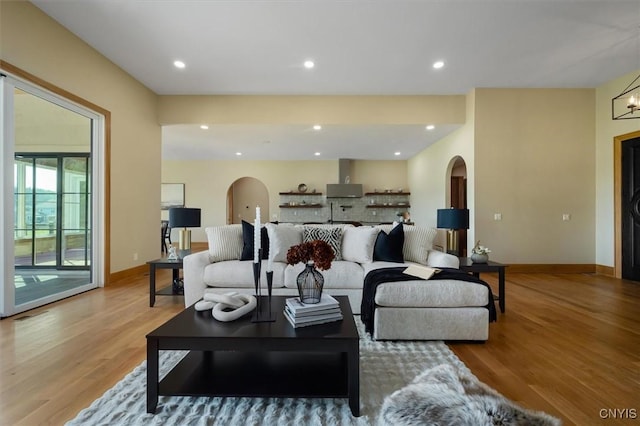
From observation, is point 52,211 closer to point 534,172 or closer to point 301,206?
point 301,206

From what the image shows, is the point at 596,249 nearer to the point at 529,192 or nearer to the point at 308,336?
the point at 529,192

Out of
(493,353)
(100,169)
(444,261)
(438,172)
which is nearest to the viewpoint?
(493,353)

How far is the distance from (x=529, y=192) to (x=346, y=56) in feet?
12.5

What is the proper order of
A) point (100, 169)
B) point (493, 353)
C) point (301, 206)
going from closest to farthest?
point (493, 353) < point (100, 169) < point (301, 206)

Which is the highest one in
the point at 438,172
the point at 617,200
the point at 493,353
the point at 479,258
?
the point at 438,172

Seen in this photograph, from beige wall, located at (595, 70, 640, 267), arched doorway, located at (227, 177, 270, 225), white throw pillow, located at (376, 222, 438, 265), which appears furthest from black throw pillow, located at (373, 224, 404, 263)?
arched doorway, located at (227, 177, 270, 225)

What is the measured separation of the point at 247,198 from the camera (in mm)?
10477

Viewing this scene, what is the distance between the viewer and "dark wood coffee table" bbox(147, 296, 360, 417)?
1.49 m

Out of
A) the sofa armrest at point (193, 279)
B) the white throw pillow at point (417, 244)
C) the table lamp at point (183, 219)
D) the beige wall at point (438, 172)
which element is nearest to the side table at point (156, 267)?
the sofa armrest at point (193, 279)

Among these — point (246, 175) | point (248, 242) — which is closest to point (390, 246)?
point (248, 242)

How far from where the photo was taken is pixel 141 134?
4.98 m

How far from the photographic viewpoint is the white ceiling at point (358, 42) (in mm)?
3104

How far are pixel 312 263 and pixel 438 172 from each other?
5897 mm

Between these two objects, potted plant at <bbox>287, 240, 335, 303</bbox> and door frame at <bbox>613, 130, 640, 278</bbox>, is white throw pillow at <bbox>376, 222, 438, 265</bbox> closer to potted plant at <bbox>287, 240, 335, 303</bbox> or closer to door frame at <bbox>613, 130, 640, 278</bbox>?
potted plant at <bbox>287, 240, 335, 303</bbox>
